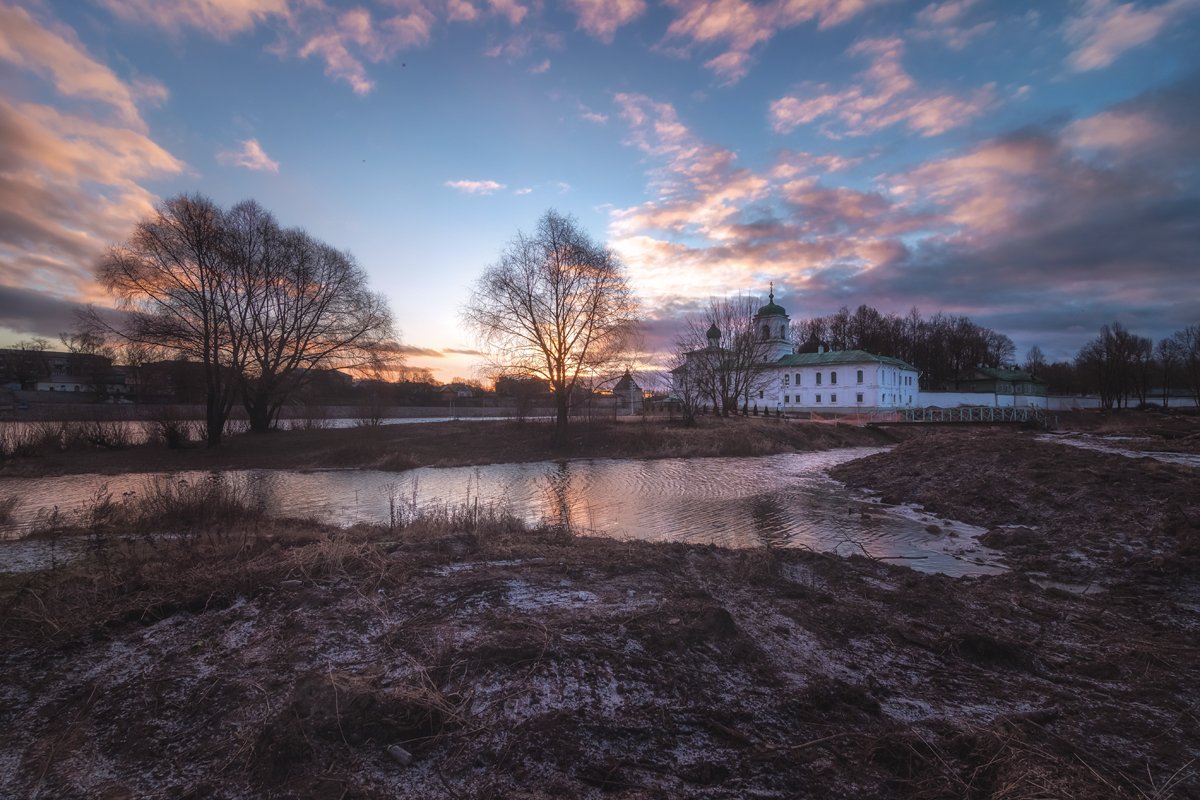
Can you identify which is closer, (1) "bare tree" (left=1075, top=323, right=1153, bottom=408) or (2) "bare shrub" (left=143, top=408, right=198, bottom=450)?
(2) "bare shrub" (left=143, top=408, right=198, bottom=450)

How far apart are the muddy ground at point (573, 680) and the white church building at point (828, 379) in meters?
57.6

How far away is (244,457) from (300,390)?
1347 centimetres

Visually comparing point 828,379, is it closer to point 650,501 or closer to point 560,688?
point 650,501

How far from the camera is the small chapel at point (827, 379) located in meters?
66.4

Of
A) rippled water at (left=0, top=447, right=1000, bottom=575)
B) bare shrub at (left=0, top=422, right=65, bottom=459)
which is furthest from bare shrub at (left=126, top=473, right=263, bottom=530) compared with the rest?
bare shrub at (left=0, top=422, right=65, bottom=459)

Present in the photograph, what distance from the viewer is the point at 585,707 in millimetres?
3344

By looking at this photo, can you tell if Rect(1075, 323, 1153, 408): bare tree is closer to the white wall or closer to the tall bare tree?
the white wall

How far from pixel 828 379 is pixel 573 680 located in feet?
243

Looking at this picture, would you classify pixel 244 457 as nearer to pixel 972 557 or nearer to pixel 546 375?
pixel 546 375

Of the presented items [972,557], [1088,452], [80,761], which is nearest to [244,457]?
[80,761]

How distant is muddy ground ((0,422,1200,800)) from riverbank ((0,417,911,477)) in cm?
2141

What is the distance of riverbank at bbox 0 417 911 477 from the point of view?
24.8 metres

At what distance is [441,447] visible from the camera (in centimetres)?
3073

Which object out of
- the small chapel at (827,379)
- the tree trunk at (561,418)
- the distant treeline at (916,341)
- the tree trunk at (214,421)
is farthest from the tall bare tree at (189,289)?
the distant treeline at (916,341)
